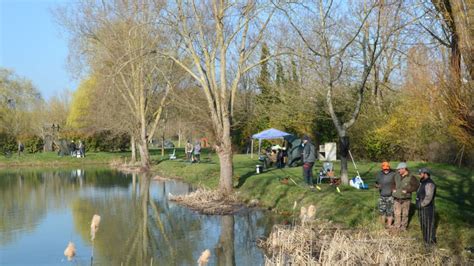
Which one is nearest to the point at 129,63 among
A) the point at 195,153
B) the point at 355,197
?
the point at 195,153

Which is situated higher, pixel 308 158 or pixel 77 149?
pixel 77 149

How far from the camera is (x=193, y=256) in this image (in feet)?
43.4

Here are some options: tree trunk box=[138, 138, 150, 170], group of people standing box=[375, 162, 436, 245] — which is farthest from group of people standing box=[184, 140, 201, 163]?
group of people standing box=[375, 162, 436, 245]

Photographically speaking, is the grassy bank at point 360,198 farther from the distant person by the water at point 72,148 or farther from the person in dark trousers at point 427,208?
the distant person by the water at point 72,148

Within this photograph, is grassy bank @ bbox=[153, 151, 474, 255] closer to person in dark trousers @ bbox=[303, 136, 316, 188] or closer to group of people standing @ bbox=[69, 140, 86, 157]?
person in dark trousers @ bbox=[303, 136, 316, 188]

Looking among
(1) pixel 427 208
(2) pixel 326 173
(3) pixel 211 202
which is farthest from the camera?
(2) pixel 326 173

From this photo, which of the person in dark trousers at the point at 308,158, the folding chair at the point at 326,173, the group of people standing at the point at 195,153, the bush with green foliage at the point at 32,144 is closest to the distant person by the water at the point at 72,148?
the bush with green foliage at the point at 32,144

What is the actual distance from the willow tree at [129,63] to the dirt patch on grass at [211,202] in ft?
33.6

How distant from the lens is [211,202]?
68.5 ft

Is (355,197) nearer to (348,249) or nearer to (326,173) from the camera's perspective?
(326,173)

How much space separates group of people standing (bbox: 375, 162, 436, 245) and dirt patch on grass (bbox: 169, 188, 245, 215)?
6404 millimetres

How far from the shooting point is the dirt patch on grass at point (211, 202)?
1967 cm

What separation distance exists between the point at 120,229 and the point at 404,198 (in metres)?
7.90

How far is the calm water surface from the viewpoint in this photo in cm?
1322
